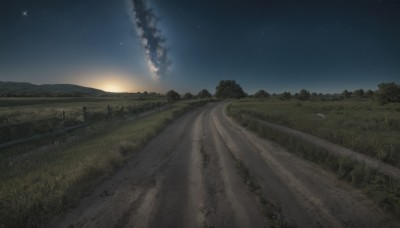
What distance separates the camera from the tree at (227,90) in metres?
143

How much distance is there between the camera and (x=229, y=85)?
145m

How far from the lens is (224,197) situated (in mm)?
5867

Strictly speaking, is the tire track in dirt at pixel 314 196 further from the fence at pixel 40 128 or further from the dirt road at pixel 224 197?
the fence at pixel 40 128

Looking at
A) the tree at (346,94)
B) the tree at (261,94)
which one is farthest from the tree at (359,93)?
the tree at (261,94)

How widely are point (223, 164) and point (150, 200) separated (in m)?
3.75

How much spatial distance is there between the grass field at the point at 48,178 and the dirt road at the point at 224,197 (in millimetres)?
484

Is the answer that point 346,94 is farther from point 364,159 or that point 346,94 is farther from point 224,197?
point 224,197

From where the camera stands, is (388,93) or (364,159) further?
(388,93)

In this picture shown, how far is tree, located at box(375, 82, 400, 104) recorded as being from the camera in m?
47.1

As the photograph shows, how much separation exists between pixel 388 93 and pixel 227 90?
98830mm

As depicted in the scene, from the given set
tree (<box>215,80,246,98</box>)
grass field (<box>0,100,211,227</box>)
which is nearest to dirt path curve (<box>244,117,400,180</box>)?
grass field (<box>0,100,211,227</box>)

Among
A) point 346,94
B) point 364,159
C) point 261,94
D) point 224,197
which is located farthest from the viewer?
point 261,94

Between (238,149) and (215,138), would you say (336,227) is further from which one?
(215,138)

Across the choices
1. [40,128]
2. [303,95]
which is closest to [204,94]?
[303,95]
